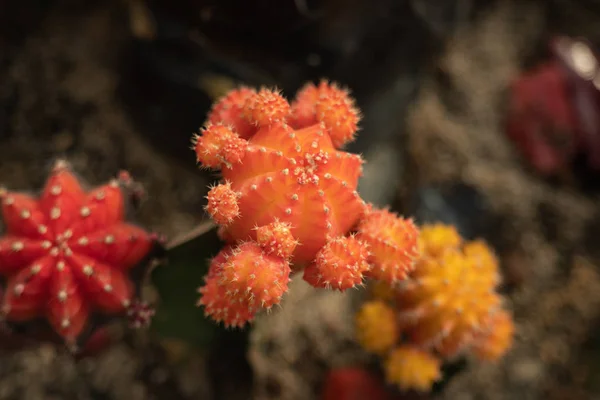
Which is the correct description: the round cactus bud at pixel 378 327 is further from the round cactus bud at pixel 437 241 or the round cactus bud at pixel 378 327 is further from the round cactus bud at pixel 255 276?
the round cactus bud at pixel 255 276

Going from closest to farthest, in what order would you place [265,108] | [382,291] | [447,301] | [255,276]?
[255,276] < [265,108] < [447,301] < [382,291]

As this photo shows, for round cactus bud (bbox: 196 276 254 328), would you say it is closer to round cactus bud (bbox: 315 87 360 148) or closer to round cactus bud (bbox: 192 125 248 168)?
round cactus bud (bbox: 192 125 248 168)

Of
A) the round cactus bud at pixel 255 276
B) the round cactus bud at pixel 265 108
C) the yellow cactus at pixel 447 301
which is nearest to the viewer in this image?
the round cactus bud at pixel 255 276

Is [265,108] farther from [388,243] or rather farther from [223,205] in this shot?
[388,243]

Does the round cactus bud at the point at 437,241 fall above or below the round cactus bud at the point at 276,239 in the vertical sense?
above

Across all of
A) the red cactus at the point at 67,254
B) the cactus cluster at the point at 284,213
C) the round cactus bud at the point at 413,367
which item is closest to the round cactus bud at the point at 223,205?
the cactus cluster at the point at 284,213

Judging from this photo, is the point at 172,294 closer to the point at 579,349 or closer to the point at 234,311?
the point at 234,311

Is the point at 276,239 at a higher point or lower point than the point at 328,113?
lower

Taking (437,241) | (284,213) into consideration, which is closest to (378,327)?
(437,241)
